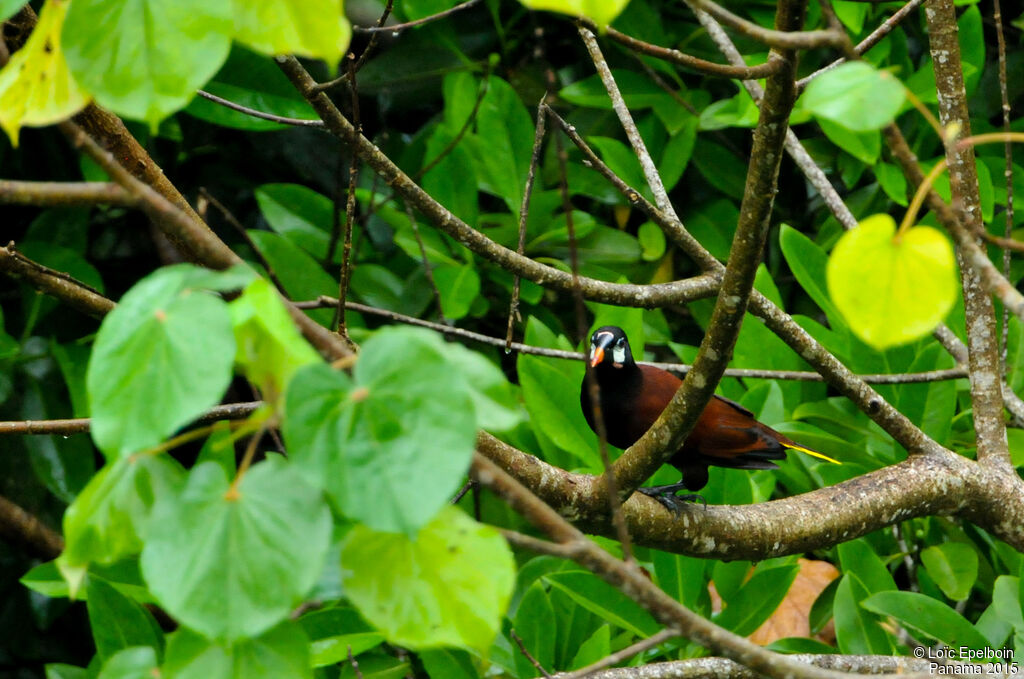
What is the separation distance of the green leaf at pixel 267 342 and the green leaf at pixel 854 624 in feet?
5.07

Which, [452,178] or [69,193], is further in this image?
[452,178]

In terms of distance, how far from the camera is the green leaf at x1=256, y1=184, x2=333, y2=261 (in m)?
2.58

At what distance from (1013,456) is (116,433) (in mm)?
1991

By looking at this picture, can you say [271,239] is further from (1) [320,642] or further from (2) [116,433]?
(2) [116,433]

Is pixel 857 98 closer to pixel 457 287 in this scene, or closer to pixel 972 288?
pixel 972 288

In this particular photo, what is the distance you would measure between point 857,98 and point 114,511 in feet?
1.65

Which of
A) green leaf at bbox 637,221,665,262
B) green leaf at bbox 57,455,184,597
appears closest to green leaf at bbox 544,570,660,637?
green leaf at bbox 637,221,665,262

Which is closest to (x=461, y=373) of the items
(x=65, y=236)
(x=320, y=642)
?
(x=320, y=642)

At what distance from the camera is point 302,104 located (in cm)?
238

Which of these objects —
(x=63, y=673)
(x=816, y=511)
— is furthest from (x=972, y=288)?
(x=63, y=673)

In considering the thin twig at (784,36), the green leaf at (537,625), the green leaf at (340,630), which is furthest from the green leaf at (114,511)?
the green leaf at (537,625)

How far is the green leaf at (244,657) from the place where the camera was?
0.60m

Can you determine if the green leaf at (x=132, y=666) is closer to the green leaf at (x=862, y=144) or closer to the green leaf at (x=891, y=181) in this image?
the green leaf at (x=862, y=144)

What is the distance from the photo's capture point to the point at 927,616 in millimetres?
1817
